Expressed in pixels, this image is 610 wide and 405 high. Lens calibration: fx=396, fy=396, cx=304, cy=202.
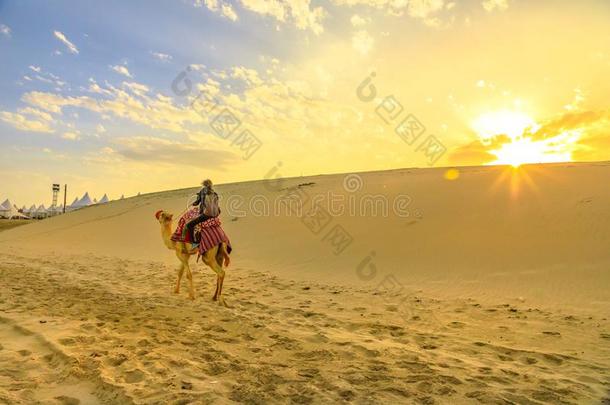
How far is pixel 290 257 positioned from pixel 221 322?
7744 millimetres

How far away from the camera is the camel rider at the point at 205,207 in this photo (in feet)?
27.9

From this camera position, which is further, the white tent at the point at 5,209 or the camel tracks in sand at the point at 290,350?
the white tent at the point at 5,209

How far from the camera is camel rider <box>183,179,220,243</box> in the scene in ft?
27.9

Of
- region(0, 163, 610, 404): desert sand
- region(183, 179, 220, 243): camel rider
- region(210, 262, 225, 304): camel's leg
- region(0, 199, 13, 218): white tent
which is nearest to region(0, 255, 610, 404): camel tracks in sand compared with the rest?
region(0, 163, 610, 404): desert sand

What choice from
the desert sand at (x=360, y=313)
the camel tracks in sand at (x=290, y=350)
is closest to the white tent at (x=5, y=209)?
the desert sand at (x=360, y=313)

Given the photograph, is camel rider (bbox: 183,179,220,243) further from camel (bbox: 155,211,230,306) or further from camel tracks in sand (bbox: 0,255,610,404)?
camel tracks in sand (bbox: 0,255,610,404)

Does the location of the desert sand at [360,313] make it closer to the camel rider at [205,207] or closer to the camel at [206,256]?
the camel at [206,256]

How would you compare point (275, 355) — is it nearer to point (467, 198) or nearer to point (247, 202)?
point (467, 198)

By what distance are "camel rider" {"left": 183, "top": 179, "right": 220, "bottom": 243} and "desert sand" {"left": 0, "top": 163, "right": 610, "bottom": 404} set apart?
1576 mm

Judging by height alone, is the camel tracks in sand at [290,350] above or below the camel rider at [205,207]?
below

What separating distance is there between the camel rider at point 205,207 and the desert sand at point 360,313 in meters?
1.58

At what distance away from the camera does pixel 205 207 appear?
27.9ft

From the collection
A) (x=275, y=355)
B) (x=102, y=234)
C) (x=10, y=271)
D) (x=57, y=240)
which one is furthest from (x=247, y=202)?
(x=275, y=355)

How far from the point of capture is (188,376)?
402 cm
